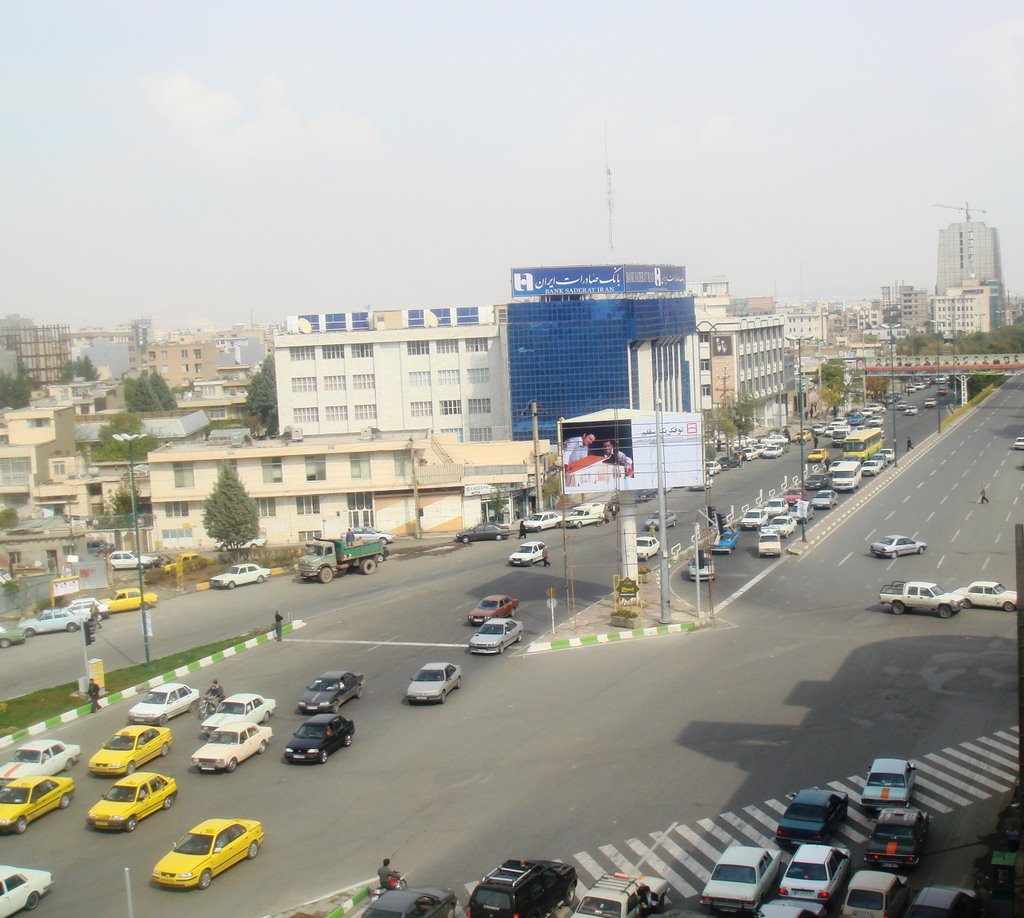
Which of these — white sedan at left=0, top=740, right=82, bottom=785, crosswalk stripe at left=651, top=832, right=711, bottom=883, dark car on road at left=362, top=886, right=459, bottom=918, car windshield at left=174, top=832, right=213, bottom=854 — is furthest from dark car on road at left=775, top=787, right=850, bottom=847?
white sedan at left=0, top=740, right=82, bottom=785

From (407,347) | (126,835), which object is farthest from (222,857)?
(407,347)

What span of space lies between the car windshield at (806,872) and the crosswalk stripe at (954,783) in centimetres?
560

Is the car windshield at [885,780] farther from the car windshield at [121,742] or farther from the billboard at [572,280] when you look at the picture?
the billboard at [572,280]

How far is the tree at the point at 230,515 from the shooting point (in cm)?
5088

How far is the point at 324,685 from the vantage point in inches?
1095

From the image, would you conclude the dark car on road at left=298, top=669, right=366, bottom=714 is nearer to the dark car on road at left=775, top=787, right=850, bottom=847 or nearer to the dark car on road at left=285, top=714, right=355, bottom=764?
the dark car on road at left=285, top=714, right=355, bottom=764

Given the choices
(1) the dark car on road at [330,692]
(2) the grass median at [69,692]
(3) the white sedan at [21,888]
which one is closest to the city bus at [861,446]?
(2) the grass median at [69,692]

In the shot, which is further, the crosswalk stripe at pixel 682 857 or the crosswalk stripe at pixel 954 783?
the crosswalk stripe at pixel 954 783

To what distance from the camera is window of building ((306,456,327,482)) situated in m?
57.8

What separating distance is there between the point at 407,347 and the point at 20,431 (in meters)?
26.1

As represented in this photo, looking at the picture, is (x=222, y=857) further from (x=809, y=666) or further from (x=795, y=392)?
(x=795, y=392)

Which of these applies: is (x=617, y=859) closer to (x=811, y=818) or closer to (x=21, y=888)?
(x=811, y=818)

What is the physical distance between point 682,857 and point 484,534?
3665 centimetres

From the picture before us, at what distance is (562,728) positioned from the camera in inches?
995
